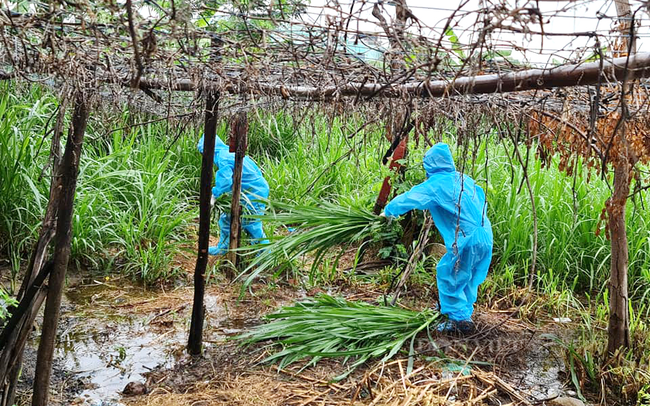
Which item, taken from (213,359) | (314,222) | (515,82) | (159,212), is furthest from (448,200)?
(159,212)

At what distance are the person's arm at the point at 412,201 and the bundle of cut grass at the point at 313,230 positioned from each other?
369mm

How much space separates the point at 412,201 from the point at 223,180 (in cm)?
287

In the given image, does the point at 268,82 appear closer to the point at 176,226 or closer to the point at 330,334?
the point at 330,334

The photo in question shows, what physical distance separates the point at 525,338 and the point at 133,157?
4639 mm

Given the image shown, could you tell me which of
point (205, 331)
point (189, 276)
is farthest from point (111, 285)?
point (205, 331)

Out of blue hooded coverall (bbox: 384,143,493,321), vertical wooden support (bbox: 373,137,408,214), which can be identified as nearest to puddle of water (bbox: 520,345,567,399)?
blue hooded coverall (bbox: 384,143,493,321)

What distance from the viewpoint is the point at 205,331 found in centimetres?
491

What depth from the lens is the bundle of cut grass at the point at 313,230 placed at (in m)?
4.45

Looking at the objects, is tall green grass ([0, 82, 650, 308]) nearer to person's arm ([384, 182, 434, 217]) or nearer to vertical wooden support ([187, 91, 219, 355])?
person's arm ([384, 182, 434, 217])

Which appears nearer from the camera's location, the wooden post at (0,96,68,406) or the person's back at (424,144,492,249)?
the wooden post at (0,96,68,406)

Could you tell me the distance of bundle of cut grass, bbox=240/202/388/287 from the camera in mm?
4449

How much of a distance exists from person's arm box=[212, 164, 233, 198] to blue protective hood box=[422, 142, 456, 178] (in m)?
2.70

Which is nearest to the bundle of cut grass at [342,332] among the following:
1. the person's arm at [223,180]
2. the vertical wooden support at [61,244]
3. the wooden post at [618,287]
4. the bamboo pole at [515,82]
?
the wooden post at [618,287]

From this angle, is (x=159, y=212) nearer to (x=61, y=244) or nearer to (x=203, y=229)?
(x=203, y=229)
